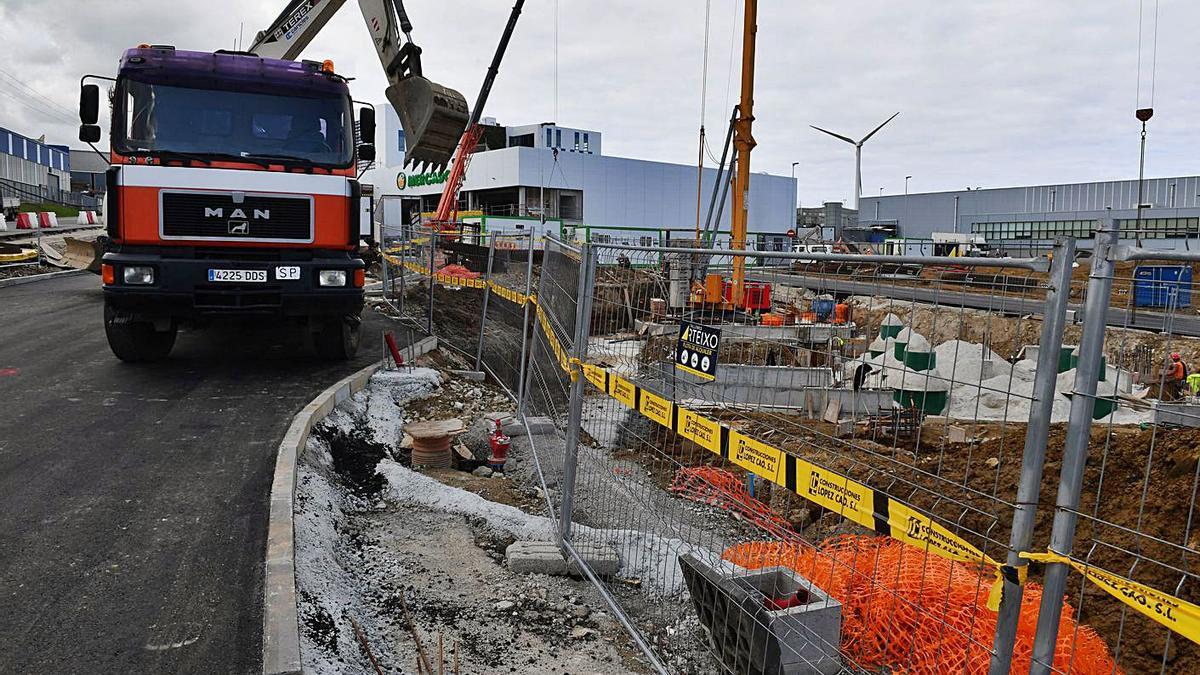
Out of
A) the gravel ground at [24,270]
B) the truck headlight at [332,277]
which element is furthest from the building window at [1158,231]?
the gravel ground at [24,270]

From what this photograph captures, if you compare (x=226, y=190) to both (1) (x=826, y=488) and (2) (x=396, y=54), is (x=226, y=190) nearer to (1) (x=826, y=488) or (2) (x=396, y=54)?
(2) (x=396, y=54)

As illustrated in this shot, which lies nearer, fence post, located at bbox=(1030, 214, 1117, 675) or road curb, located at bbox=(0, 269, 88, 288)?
fence post, located at bbox=(1030, 214, 1117, 675)

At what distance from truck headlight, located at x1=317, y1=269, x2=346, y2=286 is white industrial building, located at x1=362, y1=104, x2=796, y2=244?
124 feet

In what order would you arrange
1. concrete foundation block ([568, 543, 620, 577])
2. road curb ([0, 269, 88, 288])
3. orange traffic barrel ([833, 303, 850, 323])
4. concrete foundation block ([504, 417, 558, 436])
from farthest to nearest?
1. road curb ([0, 269, 88, 288])
2. concrete foundation block ([504, 417, 558, 436])
3. concrete foundation block ([568, 543, 620, 577])
4. orange traffic barrel ([833, 303, 850, 323])

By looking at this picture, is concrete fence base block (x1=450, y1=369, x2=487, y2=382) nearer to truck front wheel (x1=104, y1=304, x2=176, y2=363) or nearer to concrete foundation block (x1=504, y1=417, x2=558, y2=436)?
concrete foundation block (x1=504, y1=417, x2=558, y2=436)

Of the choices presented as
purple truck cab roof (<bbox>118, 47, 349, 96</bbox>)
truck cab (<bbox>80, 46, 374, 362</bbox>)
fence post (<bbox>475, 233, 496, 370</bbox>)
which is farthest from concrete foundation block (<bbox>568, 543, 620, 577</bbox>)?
fence post (<bbox>475, 233, 496, 370</bbox>)

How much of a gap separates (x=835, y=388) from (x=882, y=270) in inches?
31.9

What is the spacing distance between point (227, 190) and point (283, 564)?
5117 millimetres

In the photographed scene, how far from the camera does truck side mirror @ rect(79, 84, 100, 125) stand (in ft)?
27.8

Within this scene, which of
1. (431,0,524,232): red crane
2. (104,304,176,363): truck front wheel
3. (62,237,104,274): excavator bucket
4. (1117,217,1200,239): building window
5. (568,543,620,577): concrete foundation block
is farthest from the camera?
(431,0,524,232): red crane

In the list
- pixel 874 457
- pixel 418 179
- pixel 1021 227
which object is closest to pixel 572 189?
pixel 418 179

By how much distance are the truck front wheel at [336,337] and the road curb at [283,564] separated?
225 cm

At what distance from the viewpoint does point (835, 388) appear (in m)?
3.97

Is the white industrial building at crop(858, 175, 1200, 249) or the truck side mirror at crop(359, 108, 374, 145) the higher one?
the white industrial building at crop(858, 175, 1200, 249)
